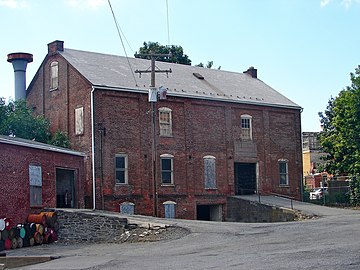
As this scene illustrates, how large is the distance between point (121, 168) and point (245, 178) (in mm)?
9804

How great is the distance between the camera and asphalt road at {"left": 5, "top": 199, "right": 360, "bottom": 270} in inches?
569

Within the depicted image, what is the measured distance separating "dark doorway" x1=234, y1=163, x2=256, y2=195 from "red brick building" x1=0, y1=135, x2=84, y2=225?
38.0ft

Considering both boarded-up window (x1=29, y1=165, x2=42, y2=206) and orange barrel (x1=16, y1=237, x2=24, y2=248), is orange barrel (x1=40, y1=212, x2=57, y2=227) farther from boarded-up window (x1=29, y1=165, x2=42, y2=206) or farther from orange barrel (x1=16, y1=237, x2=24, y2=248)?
orange barrel (x1=16, y1=237, x2=24, y2=248)

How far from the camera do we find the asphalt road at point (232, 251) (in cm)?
1445

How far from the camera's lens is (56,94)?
→ 38.6 meters

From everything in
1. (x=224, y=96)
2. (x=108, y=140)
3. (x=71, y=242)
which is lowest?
(x=71, y=242)

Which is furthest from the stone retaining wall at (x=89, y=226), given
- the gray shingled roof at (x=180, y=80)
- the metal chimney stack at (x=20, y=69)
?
the metal chimney stack at (x=20, y=69)

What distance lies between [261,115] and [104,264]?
26.4 m

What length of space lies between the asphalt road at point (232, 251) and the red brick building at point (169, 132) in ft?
30.9

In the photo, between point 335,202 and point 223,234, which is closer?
point 223,234

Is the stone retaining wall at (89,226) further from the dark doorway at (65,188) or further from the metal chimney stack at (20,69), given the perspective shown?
the metal chimney stack at (20,69)

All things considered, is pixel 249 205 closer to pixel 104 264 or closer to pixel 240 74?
pixel 240 74

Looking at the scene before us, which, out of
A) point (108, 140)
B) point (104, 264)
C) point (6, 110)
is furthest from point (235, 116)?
point (104, 264)

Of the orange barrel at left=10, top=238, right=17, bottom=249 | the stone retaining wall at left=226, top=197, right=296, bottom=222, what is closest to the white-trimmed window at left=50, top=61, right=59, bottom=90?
the stone retaining wall at left=226, top=197, right=296, bottom=222
